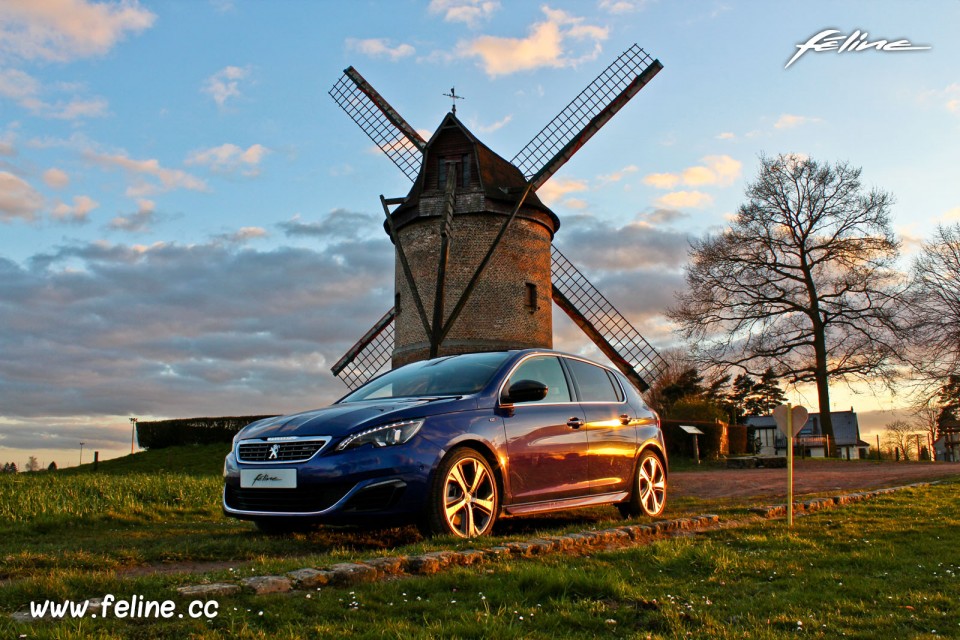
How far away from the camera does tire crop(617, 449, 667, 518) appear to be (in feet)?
29.0

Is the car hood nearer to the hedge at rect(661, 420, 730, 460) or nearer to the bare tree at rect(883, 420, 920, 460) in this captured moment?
the hedge at rect(661, 420, 730, 460)

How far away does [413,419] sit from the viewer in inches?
258

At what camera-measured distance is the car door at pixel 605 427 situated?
819cm

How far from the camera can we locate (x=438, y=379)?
7820 millimetres

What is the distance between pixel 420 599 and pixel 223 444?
33707 millimetres

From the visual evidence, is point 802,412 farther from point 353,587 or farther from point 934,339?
point 934,339

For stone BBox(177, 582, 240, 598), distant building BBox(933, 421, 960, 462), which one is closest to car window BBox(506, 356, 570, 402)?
stone BBox(177, 582, 240, 598)

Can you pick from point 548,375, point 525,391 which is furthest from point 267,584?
point 548,375

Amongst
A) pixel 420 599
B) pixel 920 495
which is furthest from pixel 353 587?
pixel 920 495

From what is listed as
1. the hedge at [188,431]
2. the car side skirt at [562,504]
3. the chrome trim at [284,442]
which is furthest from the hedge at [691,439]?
the chrome trim at [284,442]

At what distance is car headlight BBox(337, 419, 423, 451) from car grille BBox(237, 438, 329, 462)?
0.20m

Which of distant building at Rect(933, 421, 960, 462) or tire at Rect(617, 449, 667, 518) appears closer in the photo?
tire at Rect(617, 449, 667, 518)

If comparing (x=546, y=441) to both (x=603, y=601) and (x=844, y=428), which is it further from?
(x=844, y=428)

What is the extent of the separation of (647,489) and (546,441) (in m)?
2.12
